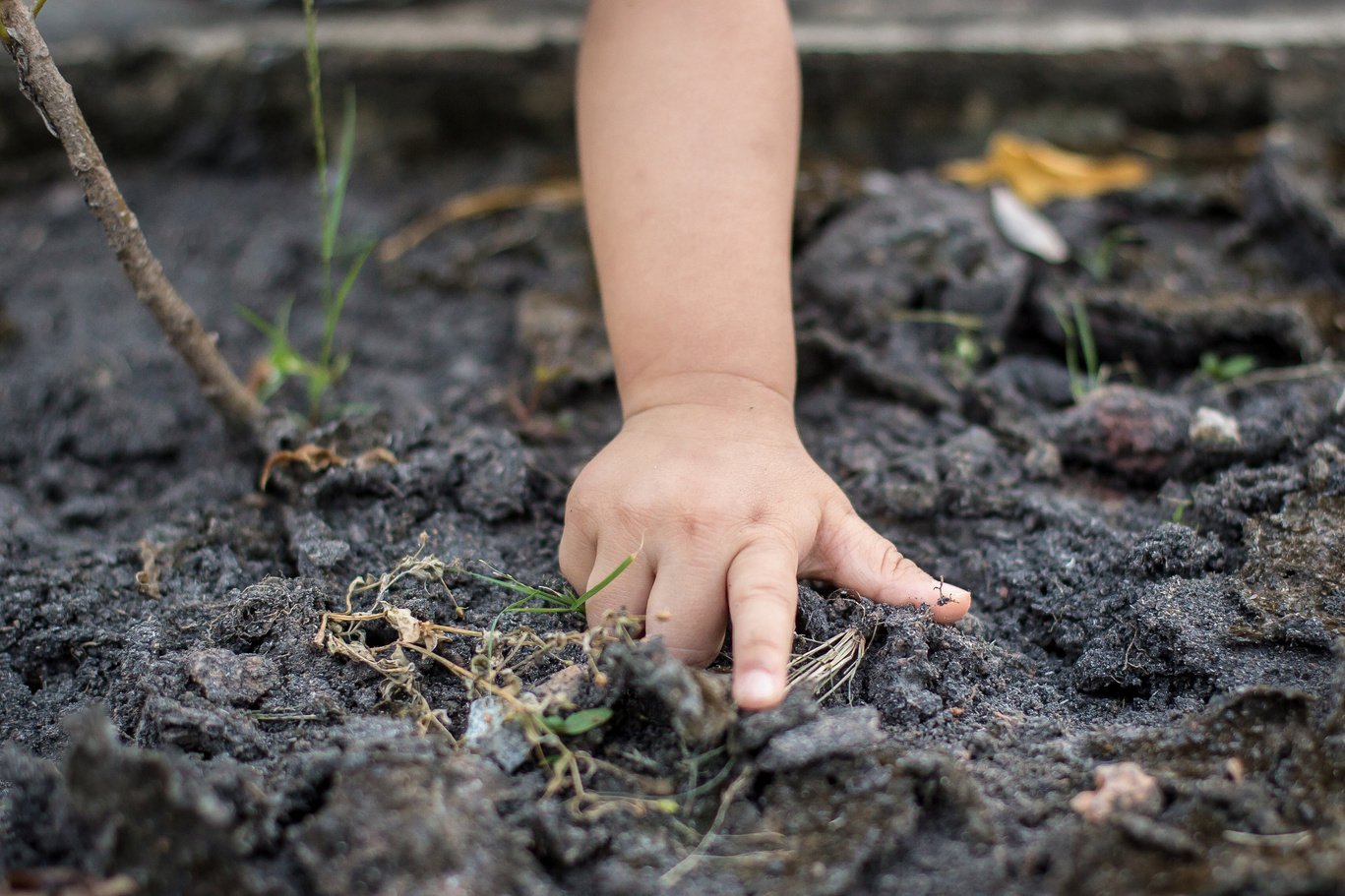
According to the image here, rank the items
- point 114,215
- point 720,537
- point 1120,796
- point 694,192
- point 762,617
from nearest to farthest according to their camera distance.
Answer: point 1120,796 < point 762,617 < point 720,537 < point 114,215 < point 694,192

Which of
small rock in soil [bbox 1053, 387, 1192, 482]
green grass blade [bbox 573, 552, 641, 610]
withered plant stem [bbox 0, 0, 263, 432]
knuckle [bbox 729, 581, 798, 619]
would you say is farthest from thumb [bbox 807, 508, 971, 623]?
withered plant stem [bbox 0, 0, 263, 432]

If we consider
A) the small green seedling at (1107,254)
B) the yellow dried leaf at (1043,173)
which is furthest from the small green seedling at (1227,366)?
the yellow dried leaf at (1043,173)

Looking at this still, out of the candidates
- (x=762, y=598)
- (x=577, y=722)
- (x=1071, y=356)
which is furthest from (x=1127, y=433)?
(x=577, y=722)

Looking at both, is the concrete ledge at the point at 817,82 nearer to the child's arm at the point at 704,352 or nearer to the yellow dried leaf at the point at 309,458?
the child's arm at the point at 704,352

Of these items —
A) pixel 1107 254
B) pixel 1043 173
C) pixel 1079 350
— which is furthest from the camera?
pixel 1043 173

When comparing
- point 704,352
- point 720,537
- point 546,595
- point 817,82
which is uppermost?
point 817,82

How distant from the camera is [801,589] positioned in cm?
128

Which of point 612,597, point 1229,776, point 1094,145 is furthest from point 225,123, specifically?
point 1229,776

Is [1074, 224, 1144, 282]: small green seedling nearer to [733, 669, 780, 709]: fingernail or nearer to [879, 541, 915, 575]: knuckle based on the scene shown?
[879, 541, 915, 575]: knuckle

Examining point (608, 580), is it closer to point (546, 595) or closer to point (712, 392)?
point (546, 595)

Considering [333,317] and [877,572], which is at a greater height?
[333,317]

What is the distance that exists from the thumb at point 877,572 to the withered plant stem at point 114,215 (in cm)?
95

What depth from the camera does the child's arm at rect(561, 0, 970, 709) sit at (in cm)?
123

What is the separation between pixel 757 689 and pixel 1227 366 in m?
1.19
